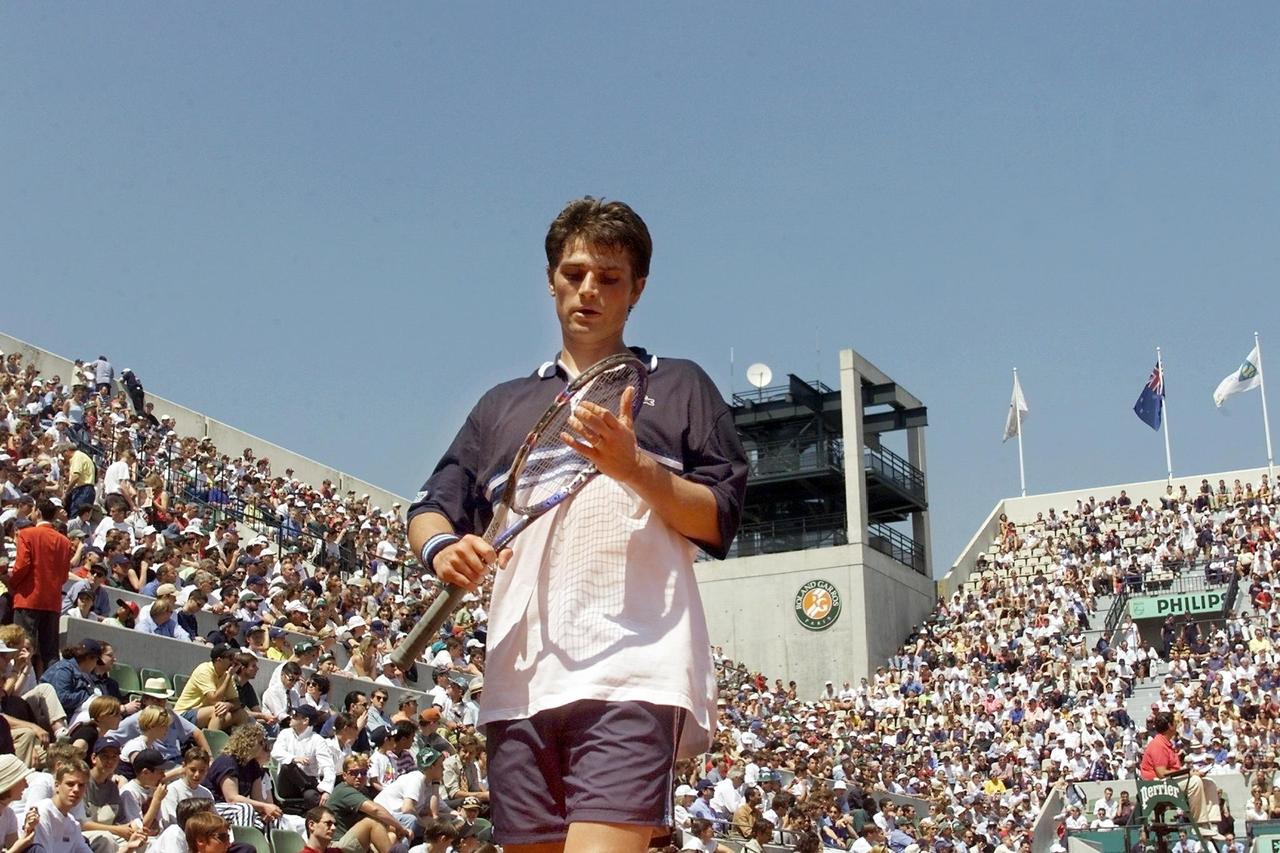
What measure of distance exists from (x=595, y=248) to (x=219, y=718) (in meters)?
10.2

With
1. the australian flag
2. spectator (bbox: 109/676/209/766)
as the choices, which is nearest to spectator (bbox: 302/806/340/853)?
spectator (bbox: 109/676/209/766)

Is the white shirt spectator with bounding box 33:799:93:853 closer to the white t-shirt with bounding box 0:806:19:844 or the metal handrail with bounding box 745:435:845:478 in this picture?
the white t-shirt with bounding box 0:806:19:844

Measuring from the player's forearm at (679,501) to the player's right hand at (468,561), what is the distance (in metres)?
0.34

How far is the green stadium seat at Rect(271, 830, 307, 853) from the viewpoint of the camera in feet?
37.6

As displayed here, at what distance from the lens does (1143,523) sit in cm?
4431

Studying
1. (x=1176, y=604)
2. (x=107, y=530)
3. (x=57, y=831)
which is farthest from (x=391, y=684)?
(x=1176, y=604)

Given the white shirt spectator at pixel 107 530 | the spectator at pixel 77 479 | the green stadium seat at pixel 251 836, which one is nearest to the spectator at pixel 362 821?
the green stadium seat at pixel 251 836

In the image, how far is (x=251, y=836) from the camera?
36.2 feet

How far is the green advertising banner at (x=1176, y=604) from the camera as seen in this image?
3881cm

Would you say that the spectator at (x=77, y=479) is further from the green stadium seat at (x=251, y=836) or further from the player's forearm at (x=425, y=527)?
the player's forearm at (x=425, y=527)

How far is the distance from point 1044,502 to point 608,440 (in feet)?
155

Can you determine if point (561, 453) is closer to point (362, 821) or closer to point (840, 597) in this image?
point (362, 821)

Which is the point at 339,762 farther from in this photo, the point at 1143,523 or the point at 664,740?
the point at 1143,523

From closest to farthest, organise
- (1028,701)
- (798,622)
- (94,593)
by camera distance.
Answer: (94,593)
(1028,701)
(798,622)
